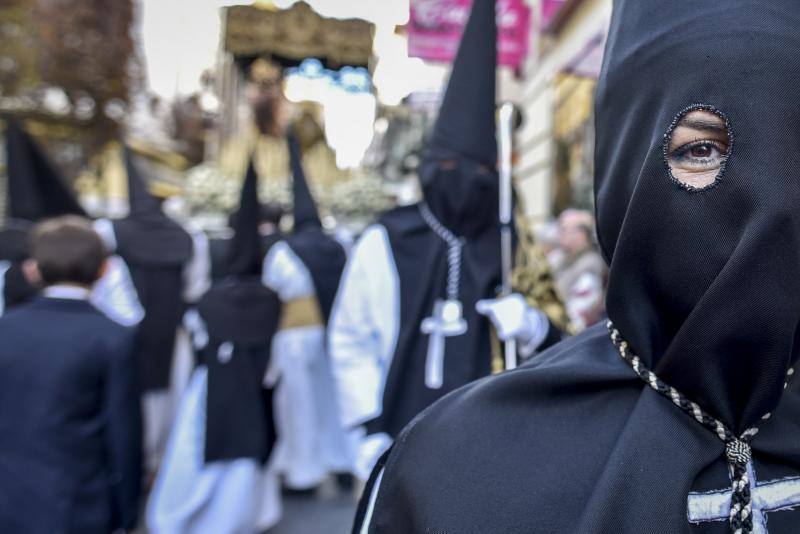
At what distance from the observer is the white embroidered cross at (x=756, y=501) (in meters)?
1.11

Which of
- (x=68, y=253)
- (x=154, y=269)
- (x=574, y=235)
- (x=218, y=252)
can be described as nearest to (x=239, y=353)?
(x=68, y=253)

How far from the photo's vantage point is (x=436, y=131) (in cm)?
274

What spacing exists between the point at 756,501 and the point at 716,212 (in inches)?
19.6

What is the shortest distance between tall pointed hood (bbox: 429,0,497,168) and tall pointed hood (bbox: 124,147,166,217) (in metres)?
3.01

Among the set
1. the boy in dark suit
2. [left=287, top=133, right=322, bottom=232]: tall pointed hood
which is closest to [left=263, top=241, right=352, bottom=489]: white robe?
[left=287, top=133, right=322, bottom=232]: tall pointed hood

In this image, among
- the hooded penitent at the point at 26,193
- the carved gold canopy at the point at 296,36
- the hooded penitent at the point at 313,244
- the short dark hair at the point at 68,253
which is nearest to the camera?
the short dark hair at the point at 68,253

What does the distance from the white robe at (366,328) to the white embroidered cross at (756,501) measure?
1721 mm

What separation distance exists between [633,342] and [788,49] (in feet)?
1.79

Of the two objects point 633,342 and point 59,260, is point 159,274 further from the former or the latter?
point 633,342

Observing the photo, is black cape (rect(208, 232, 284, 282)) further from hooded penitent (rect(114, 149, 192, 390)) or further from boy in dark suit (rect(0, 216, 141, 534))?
boy in dark suit (rect(0, 216, 141, 534))

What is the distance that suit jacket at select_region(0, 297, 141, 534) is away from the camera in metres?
2.71

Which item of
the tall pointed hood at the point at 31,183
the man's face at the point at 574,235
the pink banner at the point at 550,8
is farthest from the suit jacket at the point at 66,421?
the pink banner at the point at 550,8

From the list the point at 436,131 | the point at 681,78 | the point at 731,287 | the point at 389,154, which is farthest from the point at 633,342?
the point at 389,154

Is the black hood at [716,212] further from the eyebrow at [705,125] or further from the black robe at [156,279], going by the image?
the black robe at [156,279]
